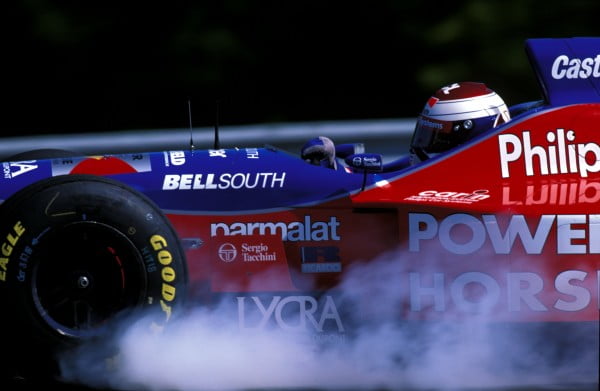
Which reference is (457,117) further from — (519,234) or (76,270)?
(76,270)

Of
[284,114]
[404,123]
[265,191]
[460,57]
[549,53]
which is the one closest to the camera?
[265,191]

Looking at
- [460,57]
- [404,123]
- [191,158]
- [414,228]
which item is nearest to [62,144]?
[404,123]

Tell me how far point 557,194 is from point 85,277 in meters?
2.22

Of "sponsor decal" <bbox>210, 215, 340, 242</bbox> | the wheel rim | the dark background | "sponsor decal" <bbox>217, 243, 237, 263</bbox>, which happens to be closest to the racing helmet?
"sponsor decal" <bbox>210, 215, 340, 242</bbox>

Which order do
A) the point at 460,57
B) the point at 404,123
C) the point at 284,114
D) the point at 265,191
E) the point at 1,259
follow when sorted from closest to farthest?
1. the point at 1,259
2. the point at 265,191
3. the point at 404,123
4. the point at 460,57
5. the point at 284,114

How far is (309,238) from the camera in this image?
4.74 metres

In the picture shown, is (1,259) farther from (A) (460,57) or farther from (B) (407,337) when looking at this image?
(A) (460,57)

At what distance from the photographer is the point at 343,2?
45.8 feet

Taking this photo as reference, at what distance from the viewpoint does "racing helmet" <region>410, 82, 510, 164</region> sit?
521 centimetres

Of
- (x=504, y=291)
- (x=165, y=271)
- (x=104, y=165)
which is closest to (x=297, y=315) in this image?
(x=165, y=271)

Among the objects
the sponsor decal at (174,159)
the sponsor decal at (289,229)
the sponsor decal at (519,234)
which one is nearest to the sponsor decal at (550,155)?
the sponsor decal at (519,234)

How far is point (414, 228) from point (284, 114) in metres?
10.3

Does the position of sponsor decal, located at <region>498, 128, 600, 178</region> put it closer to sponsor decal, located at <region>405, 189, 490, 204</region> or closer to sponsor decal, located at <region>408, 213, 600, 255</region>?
sponsor decal, located at <region>405, 189, 490, 204</region>

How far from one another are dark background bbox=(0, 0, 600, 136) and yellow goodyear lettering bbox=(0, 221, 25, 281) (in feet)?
Result: 26.8
